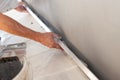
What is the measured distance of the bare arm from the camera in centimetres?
132

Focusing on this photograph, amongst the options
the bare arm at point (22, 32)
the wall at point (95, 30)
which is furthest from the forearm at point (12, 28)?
the wall at point (95, 30)

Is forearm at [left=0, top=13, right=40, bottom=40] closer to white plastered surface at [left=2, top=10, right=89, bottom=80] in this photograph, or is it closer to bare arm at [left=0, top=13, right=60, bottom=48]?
bare arm at [left=0, top=13, right=60, bottom=48]

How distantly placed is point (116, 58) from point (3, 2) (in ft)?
5.02

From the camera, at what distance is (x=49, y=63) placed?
4.08 feet

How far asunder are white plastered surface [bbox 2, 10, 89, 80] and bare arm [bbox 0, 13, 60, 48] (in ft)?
0.17

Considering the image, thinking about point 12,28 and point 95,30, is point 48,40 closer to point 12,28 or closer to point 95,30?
point 12,28

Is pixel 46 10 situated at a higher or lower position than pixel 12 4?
higher

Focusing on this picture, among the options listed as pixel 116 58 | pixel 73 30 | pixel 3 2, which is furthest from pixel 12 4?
pixel 116 58

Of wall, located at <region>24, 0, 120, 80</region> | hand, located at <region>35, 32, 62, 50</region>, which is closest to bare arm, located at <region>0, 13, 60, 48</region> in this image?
hand, located at <region>35, 32, 62, 50</region>

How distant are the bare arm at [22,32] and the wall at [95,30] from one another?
0.51 ft

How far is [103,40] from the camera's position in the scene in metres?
0.97

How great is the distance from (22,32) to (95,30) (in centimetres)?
56

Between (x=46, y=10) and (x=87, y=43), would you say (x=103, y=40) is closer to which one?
(x=87, y=43)

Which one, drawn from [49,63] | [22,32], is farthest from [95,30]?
[22,32]
